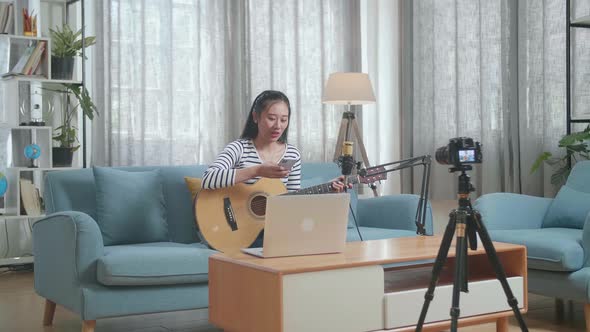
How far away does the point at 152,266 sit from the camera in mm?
3023

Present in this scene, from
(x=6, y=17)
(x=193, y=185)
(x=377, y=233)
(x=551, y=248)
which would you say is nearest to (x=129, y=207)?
(x=193, y=185)

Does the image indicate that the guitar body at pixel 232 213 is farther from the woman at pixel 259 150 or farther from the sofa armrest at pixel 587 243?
the sofa armrest at pixel 587 243

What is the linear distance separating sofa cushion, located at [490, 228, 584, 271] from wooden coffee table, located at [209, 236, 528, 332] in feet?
1.44

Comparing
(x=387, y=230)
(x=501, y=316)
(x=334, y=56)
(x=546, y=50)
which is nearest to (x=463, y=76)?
(x=546, y=50)

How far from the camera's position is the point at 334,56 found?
6000mm

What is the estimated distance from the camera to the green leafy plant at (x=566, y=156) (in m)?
4.21

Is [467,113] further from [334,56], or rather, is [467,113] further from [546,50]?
[334,56]

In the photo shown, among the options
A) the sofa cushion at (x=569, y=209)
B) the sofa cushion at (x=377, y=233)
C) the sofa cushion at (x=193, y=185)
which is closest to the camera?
the sofa cushion at (x=193, y=185)

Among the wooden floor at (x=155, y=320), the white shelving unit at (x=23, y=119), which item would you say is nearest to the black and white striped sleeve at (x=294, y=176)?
the wooden floor at (x=155, y=320)

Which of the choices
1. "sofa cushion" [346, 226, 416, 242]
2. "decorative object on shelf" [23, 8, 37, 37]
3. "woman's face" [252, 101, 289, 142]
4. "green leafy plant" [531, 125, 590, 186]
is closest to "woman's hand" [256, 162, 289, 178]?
"woman's face" [252, 101, 289, 142]

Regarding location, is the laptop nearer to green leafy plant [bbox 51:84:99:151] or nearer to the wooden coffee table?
the wooden coffee table

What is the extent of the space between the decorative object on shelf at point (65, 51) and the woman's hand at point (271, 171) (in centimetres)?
229

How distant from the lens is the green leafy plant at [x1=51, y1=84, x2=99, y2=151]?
4.90 metres

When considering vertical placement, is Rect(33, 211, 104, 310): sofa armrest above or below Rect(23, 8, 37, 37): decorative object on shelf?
below
